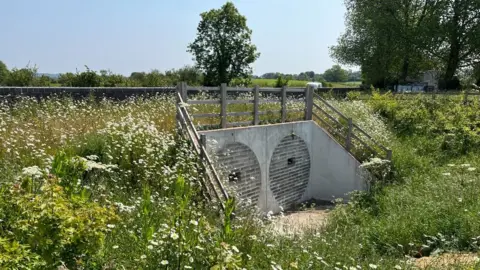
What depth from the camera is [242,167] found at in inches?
399

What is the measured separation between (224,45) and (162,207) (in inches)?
1647

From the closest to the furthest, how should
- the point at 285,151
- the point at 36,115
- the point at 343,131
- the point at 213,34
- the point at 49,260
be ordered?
the point at 49,260 < the point at 36,115 < the point at 285,151 < the point at 343,131 < the point at 213,34

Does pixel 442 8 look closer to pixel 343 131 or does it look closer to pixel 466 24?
pixel 466 24

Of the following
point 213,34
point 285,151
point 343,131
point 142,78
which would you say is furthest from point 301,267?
point 213,34

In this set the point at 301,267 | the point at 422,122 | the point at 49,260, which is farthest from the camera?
the point at 422,122

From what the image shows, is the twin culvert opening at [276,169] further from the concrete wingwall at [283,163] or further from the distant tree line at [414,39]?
the distant tree line at [414,39]

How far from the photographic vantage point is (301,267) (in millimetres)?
4035

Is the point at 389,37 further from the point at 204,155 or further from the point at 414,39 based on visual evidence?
the point at 204,155

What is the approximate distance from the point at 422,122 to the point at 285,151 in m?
7.46

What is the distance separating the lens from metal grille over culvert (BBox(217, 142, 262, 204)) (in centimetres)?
955

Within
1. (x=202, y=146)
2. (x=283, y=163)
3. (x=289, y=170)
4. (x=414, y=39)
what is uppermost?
(x=414, y=39)

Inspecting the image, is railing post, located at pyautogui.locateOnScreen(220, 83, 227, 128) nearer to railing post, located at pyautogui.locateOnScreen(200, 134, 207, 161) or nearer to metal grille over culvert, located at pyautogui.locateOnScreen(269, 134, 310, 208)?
railing post, located at pyautogui.locateOnScreen(200, 134, 207, 161)

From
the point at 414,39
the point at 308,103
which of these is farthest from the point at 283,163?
the point at 414,39

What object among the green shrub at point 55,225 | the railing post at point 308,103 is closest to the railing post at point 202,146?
the green shrub at point 55,225
